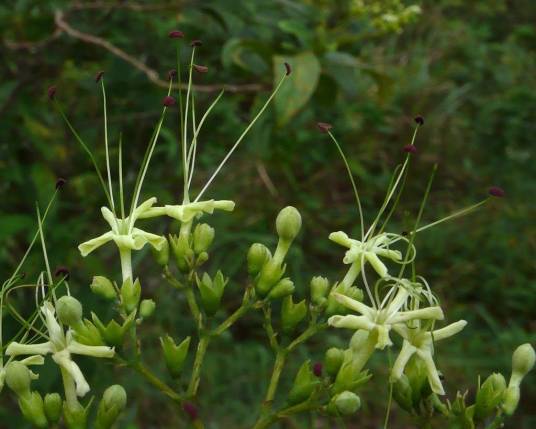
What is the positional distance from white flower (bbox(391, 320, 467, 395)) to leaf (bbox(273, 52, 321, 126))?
3.21 ft

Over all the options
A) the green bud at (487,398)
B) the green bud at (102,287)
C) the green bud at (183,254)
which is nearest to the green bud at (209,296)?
the green bud at (183,254)

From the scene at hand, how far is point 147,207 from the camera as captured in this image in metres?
1.71

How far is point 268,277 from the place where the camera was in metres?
1.69

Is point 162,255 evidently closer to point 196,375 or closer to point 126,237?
point 126,237

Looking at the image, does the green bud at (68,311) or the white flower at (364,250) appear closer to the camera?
the green bud at (68,311)

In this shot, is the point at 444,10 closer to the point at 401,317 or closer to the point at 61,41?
the point at 61,41

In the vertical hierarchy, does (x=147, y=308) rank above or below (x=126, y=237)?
below

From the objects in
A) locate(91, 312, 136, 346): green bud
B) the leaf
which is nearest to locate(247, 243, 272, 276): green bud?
locate(91, 312, 136, 346): green bud

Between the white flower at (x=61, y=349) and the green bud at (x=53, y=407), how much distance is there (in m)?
0.07

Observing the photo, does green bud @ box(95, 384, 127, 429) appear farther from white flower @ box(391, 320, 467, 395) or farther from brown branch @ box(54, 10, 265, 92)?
brown branch @ box(54, 10, 265, 92)

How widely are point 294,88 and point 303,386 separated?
102 centimetres

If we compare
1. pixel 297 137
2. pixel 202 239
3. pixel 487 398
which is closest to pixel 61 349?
pixel 202 239

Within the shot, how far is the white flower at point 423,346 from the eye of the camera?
1531 millimetres

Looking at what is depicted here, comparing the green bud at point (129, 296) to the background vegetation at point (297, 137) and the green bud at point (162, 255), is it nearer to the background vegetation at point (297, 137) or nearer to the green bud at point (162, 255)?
the green bud at point (162, 255)
